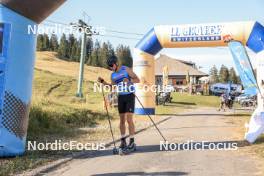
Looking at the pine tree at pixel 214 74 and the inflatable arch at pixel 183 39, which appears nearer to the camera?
the inflatable arch at pixel 183 39

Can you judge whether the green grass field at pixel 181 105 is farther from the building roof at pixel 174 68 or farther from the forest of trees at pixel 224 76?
the forest of trees at pixel 224 76

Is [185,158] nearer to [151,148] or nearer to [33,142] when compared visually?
[151,148]

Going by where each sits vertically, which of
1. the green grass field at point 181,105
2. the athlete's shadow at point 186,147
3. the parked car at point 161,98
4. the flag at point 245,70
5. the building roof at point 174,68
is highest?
the building roof at point 174,68

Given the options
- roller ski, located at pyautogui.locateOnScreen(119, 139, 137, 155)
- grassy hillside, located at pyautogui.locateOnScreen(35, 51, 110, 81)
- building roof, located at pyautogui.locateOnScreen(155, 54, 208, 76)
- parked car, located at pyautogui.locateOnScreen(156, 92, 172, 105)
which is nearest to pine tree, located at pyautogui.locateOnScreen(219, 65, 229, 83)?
building roof, located at pyautogui.locateOnScreen(155, 54, 208, 76)

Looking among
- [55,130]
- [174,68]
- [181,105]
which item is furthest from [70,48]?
[55,130]

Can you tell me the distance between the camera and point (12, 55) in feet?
25.4

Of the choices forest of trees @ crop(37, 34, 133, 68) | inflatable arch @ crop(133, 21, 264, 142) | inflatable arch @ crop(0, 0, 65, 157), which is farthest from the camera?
forest of trees @ crop(37, 34, 133, 68)

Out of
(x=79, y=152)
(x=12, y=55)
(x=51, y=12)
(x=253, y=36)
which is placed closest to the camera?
(x=12, y=55)

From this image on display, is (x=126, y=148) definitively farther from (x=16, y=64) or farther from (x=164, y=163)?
(x=16, y=64)

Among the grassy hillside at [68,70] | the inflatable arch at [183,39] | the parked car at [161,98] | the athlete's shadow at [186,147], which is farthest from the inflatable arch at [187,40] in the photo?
the grassy hillside at [68,70]

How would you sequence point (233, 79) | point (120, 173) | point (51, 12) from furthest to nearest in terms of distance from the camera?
point (233, 79), point (51, 12), point (120, 173)

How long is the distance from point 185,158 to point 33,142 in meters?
3.63

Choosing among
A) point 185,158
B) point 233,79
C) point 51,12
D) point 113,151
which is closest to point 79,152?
point 113,151

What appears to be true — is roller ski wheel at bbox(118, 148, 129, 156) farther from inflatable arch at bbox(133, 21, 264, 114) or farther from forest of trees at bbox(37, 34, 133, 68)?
forest of trees at bbox(37, 34, 133, 68)
